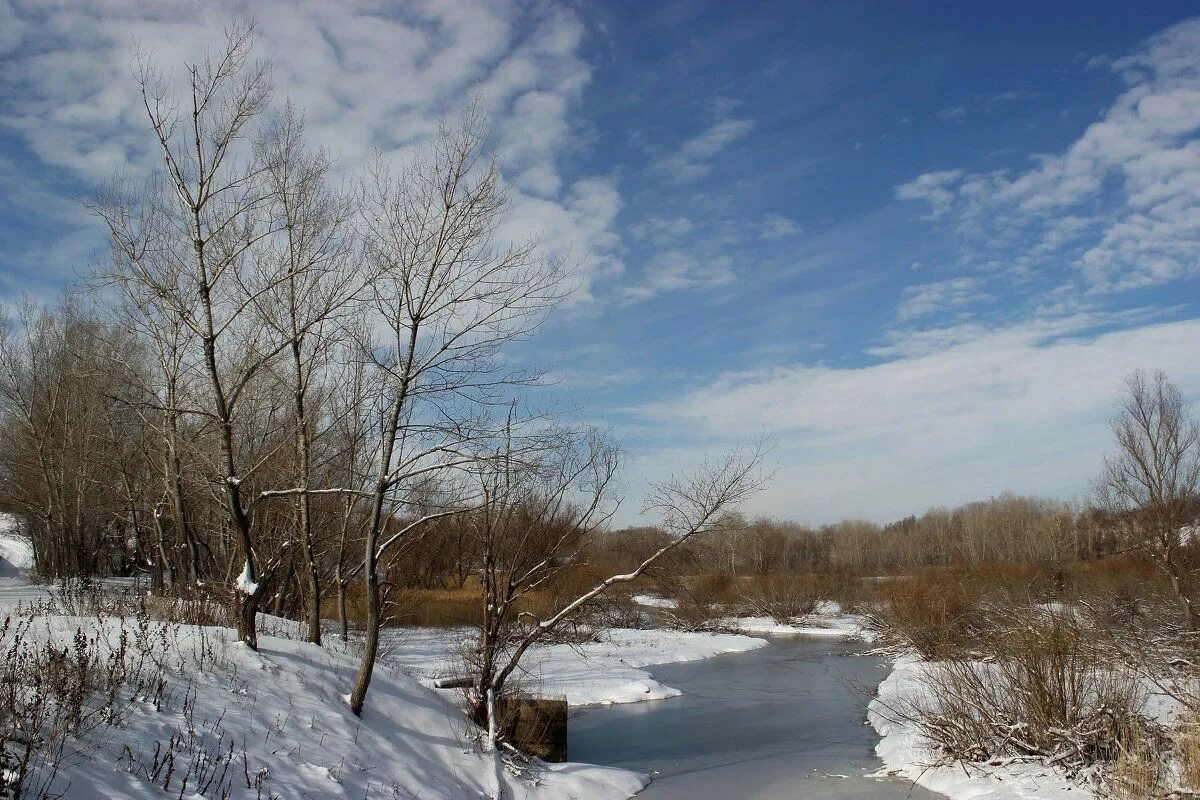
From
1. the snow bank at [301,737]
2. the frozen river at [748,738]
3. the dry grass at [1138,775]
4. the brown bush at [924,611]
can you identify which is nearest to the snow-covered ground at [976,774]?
the frozen river at [748,738]

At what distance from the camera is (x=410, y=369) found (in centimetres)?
975

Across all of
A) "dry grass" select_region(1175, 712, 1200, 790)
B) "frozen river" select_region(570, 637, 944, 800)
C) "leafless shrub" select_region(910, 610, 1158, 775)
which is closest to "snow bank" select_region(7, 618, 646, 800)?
"frozen river" select_region(570, 637, 944, 800)

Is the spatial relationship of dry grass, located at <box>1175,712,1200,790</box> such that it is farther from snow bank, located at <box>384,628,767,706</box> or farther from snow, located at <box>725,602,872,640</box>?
snow, located at <box>725,602,872,640</box>

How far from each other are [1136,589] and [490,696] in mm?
21426

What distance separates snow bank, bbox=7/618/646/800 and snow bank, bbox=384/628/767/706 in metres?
3.09

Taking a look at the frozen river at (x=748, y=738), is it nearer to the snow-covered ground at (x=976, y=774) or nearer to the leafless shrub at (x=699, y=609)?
the snow-covered ground at (x=976, y=774)

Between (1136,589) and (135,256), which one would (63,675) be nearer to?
(135,256)

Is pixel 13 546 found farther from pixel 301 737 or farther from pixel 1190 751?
pixel 1190 751

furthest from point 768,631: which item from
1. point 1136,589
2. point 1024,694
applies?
point 1024,694

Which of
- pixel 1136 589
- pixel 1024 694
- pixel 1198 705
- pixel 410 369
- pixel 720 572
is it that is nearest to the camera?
pixel 1198 705

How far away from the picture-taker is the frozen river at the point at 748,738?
1289cm

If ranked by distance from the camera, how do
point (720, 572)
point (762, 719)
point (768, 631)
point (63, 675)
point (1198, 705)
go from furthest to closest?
point (720, 572), point (768, 631), point (762, 719), point (1198, 705), point (63, 675)

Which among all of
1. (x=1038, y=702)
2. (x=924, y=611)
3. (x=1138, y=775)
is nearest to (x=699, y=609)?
(x=924, y=611)

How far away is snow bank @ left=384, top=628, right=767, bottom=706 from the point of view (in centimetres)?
1872
